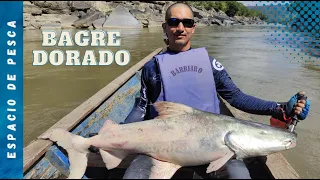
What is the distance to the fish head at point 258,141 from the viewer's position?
251 centimetres

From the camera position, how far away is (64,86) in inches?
343

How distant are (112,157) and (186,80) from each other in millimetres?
1094

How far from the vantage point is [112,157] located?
272 centimetres

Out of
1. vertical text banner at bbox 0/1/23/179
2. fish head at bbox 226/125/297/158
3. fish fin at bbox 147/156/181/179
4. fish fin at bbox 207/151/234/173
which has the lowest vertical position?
vertical text banner at bbox 0/1/23/179

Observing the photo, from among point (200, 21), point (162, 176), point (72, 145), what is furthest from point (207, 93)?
point (200, 21)

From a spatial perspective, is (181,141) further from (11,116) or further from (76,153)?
(11,116)

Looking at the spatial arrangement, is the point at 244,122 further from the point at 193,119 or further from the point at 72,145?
the point at 72,145

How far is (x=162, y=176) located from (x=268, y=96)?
643 centimetres

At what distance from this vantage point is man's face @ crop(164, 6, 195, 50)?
3.20 meters

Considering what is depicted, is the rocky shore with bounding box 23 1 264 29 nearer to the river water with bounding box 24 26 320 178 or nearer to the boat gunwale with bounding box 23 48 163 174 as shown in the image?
the river water with bounding box 24 26 320 178

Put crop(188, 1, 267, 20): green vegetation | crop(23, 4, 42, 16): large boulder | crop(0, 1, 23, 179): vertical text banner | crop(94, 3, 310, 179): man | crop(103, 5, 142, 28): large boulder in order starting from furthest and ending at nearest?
crop(188, 1, 267, 20): green vegetation
crop(23, 4, 42, 16): large boulder
crop(103, 5, 142, 28): large boulder
crop(0, 1, 23, 179): vertical text banner
crop(94, 3, 310, 179): man

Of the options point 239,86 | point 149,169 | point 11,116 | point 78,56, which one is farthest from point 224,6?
point 149,169

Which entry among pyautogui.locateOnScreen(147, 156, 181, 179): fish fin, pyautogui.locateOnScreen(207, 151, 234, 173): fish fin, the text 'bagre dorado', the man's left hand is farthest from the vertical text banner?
the man's left hand

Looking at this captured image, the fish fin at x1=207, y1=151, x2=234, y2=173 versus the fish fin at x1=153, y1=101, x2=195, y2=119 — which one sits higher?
the fish fin at x1=153, y1=101, x2=195, y2=119
